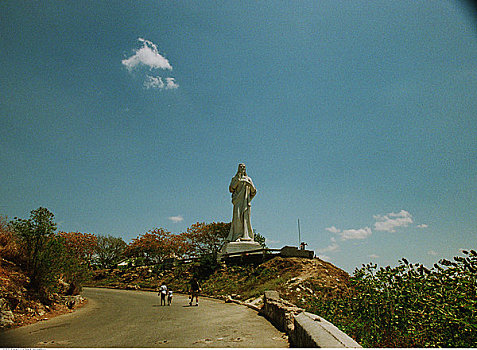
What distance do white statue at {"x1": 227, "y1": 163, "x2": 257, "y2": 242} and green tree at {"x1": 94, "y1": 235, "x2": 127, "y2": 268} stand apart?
2590 centimetres

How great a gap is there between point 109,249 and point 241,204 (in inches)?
1152

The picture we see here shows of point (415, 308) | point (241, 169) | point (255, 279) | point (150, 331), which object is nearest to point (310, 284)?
point (255, 279)

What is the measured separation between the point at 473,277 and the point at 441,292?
1.67ft

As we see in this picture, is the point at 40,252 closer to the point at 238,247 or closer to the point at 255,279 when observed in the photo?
the point at 255,279

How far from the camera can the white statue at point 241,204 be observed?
2439 cm

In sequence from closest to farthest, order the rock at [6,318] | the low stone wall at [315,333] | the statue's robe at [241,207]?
the low stone wall at [315,333], the rock at [6,318], the statue's robe at [241,207]

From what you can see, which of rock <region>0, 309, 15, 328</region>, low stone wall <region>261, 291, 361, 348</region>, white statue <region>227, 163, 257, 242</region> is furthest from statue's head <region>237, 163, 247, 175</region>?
rock <region>0, 309, 15, 328</region>

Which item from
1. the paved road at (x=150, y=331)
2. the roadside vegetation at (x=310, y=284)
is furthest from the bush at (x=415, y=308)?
the paved road at (x=150, y=331)

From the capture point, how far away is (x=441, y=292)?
4.24 metres

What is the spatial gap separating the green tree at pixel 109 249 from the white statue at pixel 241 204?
2590 cm

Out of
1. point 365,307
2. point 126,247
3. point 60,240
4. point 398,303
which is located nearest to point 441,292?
point 398,303

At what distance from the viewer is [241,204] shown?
2511 cm

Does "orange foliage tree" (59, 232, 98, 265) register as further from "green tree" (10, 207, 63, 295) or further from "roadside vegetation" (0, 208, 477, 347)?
"green tree" (10, 207, 63, 295)

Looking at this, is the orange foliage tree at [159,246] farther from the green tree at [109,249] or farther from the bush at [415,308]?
the bush at [415,308]
